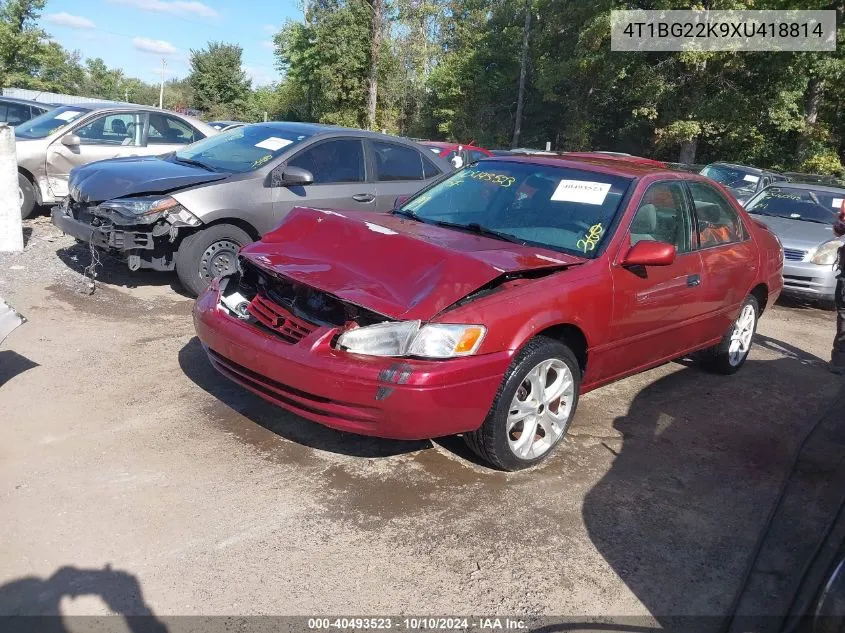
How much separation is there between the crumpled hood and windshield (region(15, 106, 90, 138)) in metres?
2.59

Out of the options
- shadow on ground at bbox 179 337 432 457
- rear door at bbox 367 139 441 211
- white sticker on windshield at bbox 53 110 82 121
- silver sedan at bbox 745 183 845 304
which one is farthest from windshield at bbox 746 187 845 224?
white sticker on windshield at bbox 53 110 82 121

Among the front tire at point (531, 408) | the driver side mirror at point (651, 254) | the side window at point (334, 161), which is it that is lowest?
the front tire at point (531, 408)

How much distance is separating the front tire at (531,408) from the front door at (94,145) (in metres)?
7.12

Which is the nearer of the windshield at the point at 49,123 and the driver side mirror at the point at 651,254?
the driver side mirror at the point at 651,254

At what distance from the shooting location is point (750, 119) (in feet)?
86.2

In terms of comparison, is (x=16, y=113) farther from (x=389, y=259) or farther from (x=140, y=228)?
(x=389, y=259)

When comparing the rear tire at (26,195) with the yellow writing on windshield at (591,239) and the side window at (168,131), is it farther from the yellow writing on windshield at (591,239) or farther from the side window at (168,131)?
the yellow writing on windshield at (591,239)

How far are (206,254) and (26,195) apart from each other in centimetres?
406

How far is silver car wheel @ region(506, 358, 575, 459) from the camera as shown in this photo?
377cm

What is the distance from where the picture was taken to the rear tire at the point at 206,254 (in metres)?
6.31

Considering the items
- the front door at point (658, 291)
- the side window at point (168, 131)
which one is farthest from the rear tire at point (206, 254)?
the side window at point (168, 131)

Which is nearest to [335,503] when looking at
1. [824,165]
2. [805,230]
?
[805,230]

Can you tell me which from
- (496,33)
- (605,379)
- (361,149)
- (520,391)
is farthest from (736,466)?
(496,33)

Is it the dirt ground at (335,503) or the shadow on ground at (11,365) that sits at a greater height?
the shadow on ground at (11,365)
